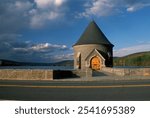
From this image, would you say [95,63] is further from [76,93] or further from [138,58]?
[76,93]

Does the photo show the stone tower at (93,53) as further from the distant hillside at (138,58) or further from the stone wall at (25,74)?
the distant hillside at (138,58)

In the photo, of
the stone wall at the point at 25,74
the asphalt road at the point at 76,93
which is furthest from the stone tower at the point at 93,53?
the asphalt road at the point at 76,93

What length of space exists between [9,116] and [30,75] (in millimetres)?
14845

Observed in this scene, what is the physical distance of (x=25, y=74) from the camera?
1741 centimetres

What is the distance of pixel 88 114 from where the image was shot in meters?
2.68

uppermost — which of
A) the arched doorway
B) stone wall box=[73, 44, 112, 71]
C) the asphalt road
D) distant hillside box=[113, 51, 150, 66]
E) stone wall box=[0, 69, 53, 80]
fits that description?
stone wall box=[73, 44, 112, 71]

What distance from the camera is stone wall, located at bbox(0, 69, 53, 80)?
1711 centimetres

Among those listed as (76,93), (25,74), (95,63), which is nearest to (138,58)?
(76,93)

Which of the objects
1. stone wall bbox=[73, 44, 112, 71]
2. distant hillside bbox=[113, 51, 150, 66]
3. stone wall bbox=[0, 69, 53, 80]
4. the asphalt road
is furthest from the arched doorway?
the asphalt road

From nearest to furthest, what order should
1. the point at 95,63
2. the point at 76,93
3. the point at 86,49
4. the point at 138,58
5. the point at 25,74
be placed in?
the point at 76,93, the point at 138,58, the point at 25,74, the point at 95,63, the point at 86,49

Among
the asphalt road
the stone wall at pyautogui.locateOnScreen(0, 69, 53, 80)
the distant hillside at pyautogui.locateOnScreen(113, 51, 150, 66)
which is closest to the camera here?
the asphalt road

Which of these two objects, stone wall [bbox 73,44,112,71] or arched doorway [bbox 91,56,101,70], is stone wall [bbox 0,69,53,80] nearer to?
stone wall [bbox 73,44,112,71]

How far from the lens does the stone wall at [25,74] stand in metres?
17.1

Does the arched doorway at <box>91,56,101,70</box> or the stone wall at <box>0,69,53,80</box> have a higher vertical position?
the arched doorway at <box>91,56,101,70</box>
